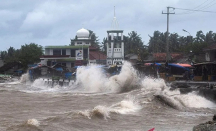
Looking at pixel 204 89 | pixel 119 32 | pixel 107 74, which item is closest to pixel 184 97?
pixel 204 89

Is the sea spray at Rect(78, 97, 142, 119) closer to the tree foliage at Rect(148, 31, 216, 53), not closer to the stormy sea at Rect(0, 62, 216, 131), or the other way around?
the stormy sea at Rect(0, 62, 216, 131)

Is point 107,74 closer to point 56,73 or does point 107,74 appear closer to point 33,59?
point 56,73

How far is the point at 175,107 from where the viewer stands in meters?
20.2

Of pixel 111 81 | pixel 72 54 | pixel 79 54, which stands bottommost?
pixel 111 81

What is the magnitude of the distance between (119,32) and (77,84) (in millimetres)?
25491

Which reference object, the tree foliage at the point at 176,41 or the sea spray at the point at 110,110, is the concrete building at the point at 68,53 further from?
the sea spray at the point at 110,110

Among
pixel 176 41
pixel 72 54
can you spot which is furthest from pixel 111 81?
pixel 176 41

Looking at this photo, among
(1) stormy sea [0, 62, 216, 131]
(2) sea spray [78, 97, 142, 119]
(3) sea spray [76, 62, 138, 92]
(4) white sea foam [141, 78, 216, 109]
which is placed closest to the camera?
(1) stormy sea [0, 62, 216, 131]

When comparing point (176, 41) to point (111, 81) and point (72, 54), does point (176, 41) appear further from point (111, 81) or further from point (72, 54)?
point (111, 81)

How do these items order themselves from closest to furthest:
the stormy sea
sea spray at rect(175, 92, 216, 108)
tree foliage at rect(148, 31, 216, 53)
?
the stormy sea → sea spray at rect(175, 92, 216, 108) → tree foliage at rect(148, 31, 216, 53)

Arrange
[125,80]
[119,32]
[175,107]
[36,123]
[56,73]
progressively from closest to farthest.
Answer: [36,123] → [175,107] → [125,80] → [56,73] → [119,32]

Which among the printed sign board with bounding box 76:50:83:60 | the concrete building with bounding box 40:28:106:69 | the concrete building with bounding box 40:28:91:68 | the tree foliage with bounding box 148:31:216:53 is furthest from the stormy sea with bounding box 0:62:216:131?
the tree foliage with bounding box 148:31:216:53

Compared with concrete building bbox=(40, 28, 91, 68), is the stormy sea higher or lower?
lower

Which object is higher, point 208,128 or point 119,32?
point 119,32
